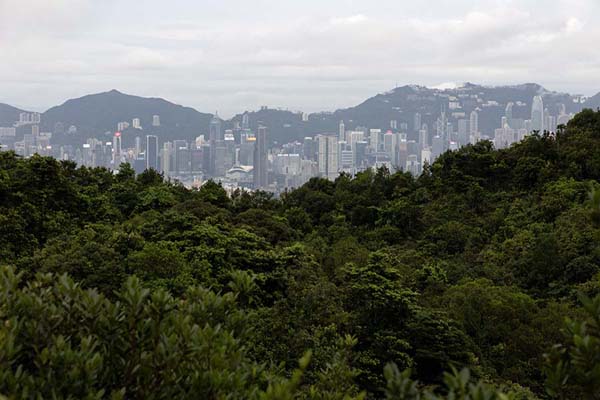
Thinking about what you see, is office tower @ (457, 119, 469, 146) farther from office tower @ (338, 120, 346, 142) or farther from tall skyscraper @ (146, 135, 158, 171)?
tall skyscraper @ (146, 135, 158, 171)

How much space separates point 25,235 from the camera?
31.2 ft

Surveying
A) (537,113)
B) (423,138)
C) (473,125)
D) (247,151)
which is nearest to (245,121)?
(247,151)

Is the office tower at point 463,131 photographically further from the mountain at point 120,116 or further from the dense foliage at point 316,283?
the dense foliage at point 316,283

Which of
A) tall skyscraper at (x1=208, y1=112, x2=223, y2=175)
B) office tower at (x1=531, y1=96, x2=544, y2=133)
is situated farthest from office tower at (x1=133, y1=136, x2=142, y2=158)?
office tower at (x1=531, y1=96, x2=544, y2=133)

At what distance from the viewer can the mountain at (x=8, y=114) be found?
5894 centimetres

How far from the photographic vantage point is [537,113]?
61.6m

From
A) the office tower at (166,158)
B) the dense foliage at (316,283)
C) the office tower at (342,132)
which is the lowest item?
the dense foliage at (316,283)

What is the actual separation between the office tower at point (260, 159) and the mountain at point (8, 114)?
76.8 ft

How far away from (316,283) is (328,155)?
4737 centimetres

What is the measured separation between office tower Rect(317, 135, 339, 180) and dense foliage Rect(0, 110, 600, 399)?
34623 millimetres

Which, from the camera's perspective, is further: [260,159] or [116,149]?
[260,159]

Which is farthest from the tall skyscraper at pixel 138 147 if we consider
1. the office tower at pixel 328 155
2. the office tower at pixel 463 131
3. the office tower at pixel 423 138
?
the office tower at pixel 463 131

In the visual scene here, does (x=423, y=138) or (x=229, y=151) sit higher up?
(x=423, y=138)

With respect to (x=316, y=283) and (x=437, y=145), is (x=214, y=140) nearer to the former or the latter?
(x=437, y=145)
